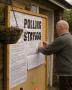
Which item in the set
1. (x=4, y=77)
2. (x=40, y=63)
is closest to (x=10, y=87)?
(x=4, y=77)

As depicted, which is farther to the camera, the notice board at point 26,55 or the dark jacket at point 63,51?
the dark jacket at point 63,51

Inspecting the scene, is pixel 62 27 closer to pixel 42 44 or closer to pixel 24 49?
pixel 42 44

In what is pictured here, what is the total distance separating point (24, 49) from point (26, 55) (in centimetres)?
16

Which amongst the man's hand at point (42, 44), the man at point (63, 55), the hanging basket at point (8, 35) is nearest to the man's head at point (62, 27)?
the man at point (63, 55)

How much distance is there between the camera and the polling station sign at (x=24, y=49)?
619cm

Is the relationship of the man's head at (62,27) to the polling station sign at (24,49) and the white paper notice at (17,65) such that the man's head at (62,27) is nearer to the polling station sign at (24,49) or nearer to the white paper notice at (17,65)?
the polling station sign at (24,49)

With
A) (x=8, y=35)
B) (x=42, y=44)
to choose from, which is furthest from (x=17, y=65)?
(x=42, y=44)

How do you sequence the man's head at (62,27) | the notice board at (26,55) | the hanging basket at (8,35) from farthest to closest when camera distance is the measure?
the man's head at (62,27)
the notice board at (26,55)
the hanging basket at (8,35)

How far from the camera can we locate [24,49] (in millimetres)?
6629

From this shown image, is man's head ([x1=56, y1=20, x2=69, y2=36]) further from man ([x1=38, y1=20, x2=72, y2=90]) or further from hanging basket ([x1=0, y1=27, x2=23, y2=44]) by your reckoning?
hanging basket ([x1=0, y1=27, x2=23, y2=44])

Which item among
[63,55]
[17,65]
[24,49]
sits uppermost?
[24,49]

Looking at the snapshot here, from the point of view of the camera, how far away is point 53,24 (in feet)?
38.0

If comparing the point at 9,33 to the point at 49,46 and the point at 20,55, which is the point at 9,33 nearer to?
the point at 20,55

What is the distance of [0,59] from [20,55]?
514mm
